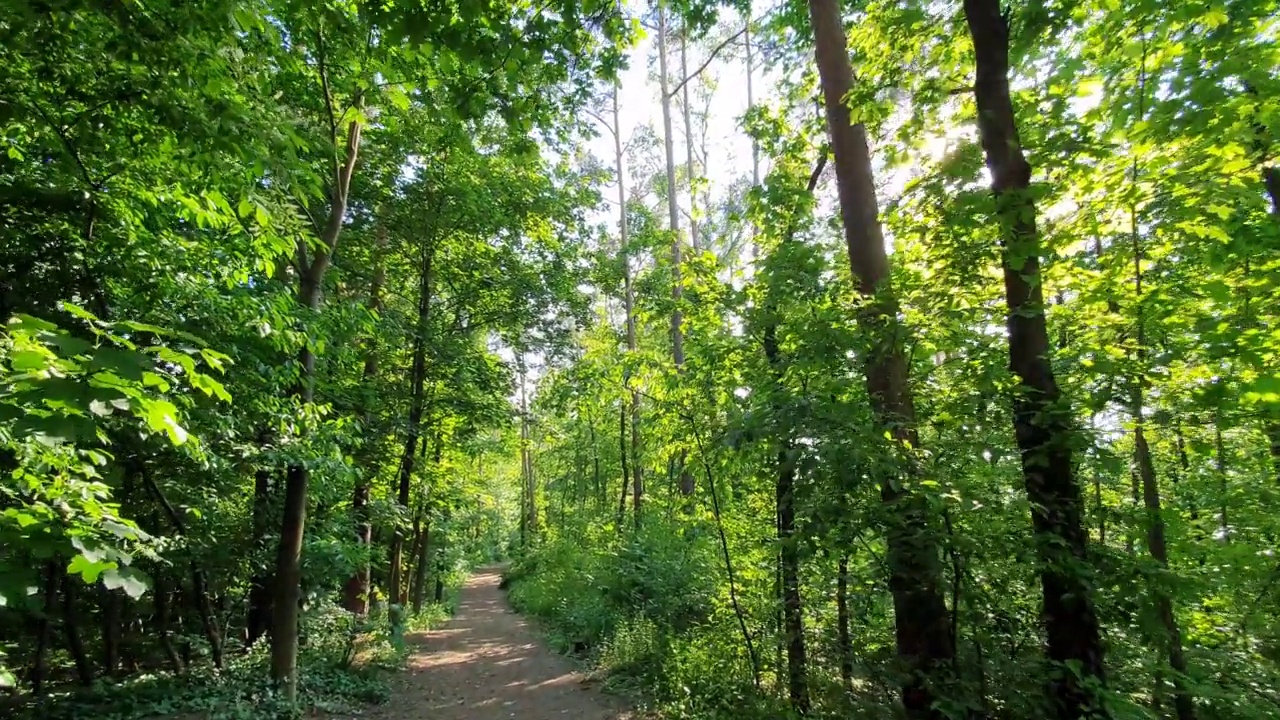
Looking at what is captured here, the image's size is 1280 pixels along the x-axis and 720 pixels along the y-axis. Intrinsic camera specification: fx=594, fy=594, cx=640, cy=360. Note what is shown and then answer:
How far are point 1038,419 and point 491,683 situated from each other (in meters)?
8.54

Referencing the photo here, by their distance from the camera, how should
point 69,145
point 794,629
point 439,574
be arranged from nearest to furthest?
point 69,145, point 794,629, point 439,574

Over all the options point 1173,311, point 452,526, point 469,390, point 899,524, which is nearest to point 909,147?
point 1173,311

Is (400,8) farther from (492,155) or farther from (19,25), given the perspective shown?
(492,155)

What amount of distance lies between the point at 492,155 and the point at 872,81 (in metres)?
8.83

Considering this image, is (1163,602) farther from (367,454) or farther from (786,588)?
(367,454)

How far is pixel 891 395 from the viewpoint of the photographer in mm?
3873

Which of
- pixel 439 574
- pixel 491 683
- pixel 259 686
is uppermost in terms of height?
pixel 259 686

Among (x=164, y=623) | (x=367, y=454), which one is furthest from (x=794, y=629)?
(x=367, y=454)

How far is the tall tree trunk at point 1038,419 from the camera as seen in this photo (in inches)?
114

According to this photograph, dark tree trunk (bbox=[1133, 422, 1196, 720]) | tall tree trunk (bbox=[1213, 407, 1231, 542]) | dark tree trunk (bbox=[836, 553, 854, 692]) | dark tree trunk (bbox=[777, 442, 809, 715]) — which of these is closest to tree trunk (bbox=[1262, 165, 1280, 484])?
tall tree trunk (bbox=[1213, 407, 1231, 542])

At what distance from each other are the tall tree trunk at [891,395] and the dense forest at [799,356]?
1.0 inches

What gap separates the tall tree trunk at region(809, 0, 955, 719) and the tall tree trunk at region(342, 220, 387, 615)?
741cm

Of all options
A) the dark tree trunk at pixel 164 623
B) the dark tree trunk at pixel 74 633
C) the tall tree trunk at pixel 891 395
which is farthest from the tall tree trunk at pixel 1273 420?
the dark tree trunk at pixel 74 633

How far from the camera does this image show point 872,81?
179 inches
